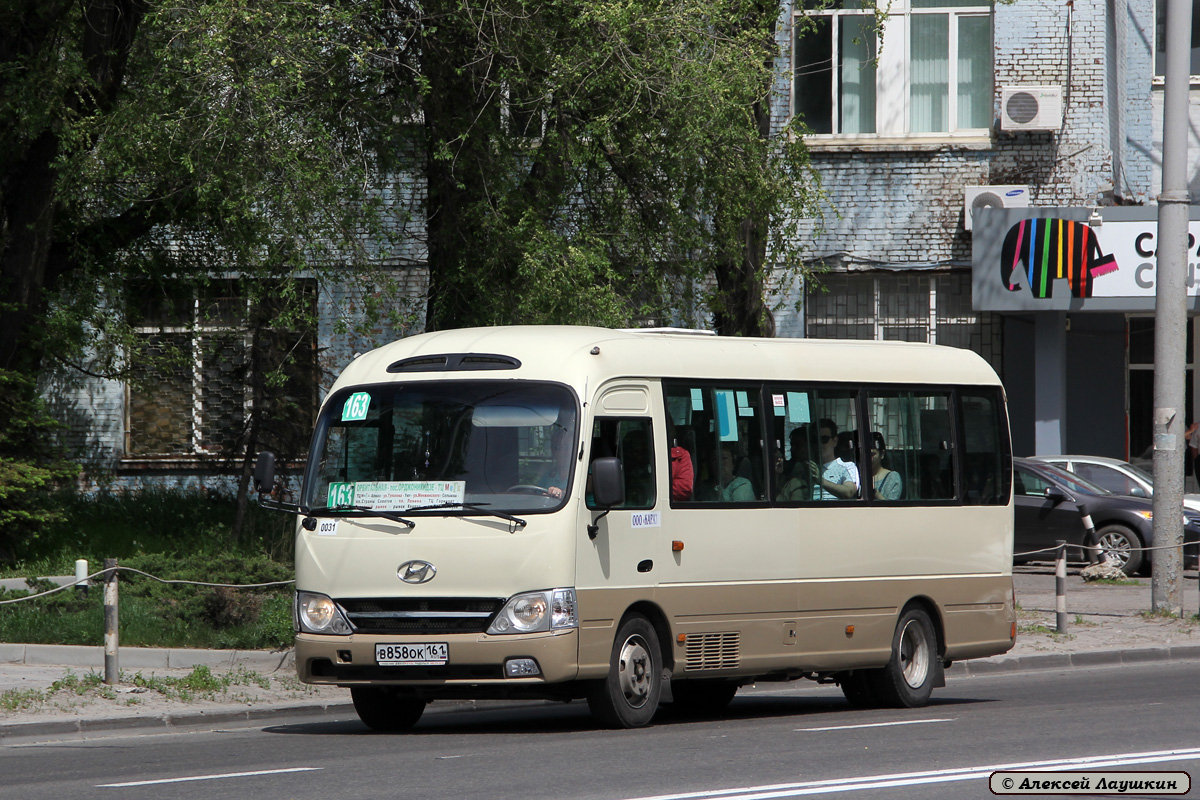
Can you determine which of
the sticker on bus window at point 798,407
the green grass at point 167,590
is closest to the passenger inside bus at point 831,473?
the sticker on bus window at point 798,407

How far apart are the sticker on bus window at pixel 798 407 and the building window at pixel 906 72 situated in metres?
15.3

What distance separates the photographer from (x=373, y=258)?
16.8 m

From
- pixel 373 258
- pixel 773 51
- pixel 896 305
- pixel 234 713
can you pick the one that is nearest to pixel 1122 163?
pixel 896 305

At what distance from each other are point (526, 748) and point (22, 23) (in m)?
11.4

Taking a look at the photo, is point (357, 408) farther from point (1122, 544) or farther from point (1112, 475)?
point (1112, 475)

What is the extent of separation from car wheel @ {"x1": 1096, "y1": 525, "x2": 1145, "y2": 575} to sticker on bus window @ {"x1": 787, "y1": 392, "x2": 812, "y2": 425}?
1168 centimetres

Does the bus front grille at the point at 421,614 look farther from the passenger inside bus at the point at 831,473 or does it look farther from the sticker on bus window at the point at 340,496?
the passenger inside bus at the point at 831,473

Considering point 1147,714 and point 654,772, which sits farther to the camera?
point 1147,714

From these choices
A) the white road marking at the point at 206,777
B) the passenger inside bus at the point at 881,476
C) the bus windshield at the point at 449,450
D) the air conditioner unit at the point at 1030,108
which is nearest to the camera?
the white road marking at the point at 206,777

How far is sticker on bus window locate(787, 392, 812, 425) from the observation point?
11.9 m

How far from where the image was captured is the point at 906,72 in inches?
1046

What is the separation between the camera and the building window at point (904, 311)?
26328 millimetres

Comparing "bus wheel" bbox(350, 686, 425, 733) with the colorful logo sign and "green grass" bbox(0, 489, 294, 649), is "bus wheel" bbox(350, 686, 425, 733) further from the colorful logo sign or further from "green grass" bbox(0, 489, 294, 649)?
the colorful logo sign

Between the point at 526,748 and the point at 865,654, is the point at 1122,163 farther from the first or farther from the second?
the point at 526,748
